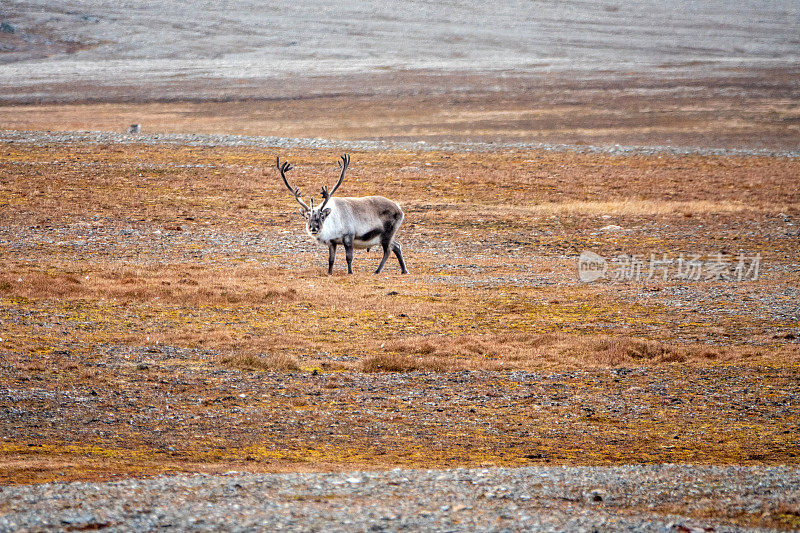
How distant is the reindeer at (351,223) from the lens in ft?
66.7

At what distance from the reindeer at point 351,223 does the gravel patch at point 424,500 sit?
11978mm

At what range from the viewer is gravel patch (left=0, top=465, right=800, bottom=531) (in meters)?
7.14

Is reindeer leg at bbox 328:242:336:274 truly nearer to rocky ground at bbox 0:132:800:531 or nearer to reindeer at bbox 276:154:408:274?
reindeer at bbox 276:154:408:274

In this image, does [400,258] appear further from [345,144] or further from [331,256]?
[345,144]

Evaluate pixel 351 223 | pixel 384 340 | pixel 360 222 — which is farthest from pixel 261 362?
pixel 360 222

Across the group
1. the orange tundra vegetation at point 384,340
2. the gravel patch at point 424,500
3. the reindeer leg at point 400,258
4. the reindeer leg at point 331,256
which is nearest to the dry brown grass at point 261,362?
the orange tundra vegetation at point 384,340

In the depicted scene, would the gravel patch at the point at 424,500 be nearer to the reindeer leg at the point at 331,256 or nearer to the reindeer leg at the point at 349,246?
the reindeer leg at the point at 331,256

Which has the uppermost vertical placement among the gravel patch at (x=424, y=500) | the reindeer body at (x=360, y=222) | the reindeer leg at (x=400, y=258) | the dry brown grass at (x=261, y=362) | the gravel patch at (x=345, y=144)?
the gravel patch at (x=424, y=500)

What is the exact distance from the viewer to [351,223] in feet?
67.9

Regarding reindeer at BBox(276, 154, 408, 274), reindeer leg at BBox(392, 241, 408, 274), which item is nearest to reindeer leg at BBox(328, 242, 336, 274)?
reindeer at BBox(276, 154, 408, 274)

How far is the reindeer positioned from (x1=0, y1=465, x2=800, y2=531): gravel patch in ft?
39.3

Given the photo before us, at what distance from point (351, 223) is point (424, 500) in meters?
13.2

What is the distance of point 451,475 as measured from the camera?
875cm

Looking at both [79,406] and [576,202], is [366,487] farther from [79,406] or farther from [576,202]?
[576,202]
